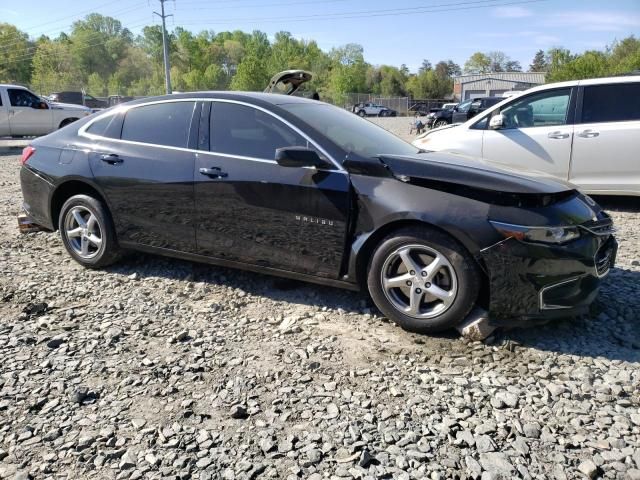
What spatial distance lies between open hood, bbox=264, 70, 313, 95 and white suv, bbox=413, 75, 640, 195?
1851mm

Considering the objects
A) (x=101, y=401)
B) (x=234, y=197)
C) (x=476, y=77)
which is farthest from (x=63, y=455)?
(x=476, y=77)

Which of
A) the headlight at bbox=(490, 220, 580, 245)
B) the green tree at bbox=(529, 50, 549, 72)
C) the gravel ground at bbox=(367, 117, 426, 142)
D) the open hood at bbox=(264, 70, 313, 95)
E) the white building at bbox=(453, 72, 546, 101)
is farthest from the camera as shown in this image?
the green tree at bbox=(529, 50, 549, 72)

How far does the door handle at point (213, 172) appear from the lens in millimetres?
4141

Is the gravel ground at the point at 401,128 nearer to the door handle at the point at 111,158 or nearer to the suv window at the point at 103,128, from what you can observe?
the suv window at the point at 103,128

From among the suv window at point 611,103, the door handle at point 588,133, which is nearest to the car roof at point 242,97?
the door handle at point 588,133

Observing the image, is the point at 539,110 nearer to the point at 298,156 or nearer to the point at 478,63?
the point at 298,156

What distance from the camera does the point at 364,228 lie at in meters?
3.68

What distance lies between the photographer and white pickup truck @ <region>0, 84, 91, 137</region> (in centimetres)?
1706

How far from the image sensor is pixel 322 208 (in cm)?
378

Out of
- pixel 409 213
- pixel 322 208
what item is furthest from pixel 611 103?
pixel 322 208

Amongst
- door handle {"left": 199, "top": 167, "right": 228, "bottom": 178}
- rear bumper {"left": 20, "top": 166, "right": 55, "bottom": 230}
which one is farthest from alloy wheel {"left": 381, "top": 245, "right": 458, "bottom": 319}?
rear bumper {"left": 20, "top": 166, "right": 55, "bottom": 230}

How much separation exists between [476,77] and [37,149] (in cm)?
8469

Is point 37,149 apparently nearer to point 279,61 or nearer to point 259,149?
point 259,149

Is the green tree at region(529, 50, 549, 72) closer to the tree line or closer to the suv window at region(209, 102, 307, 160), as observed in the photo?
the tree line
